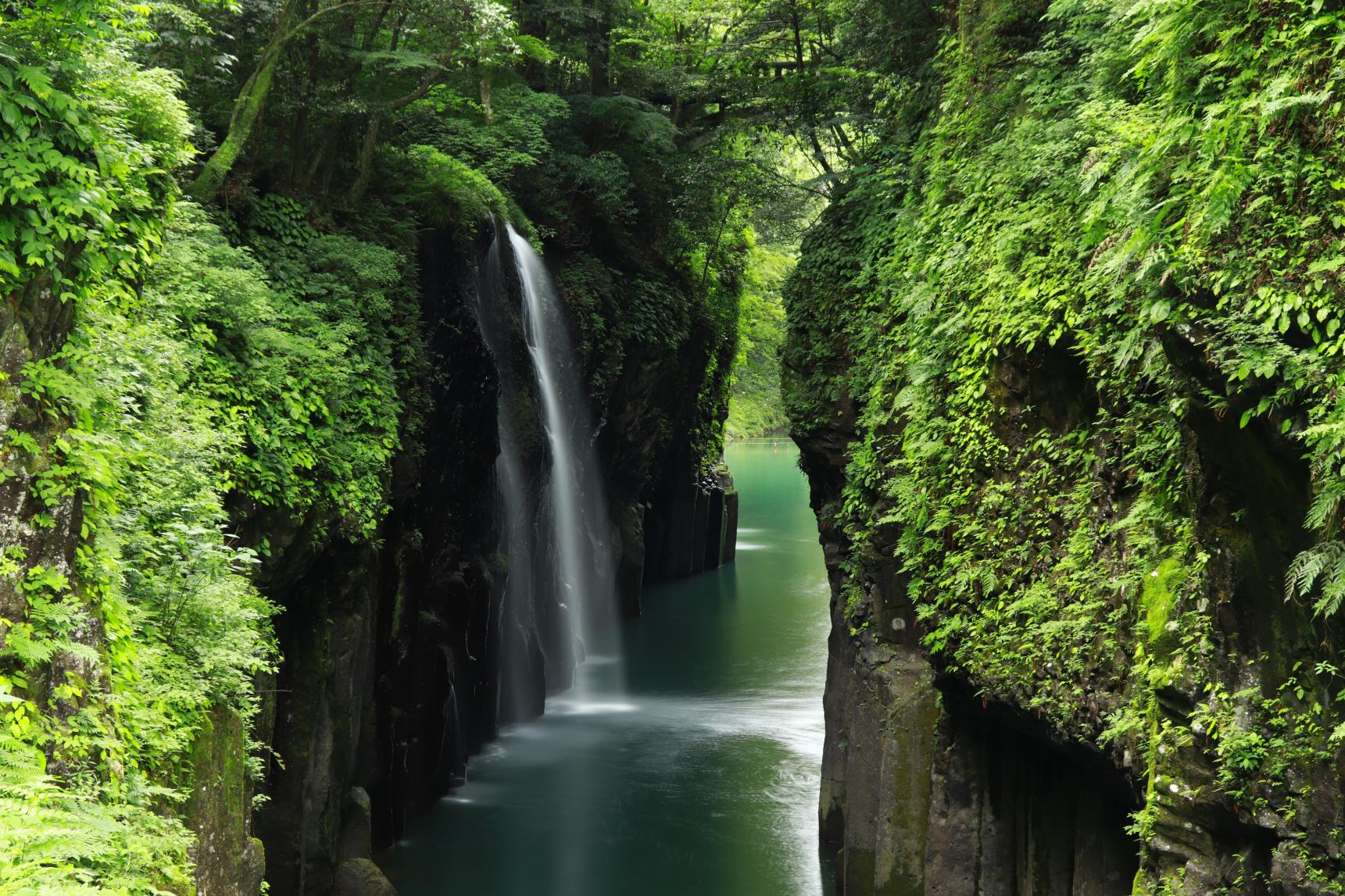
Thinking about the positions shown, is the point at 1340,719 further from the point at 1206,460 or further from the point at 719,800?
the point at 719,800

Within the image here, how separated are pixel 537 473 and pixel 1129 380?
1567 cm

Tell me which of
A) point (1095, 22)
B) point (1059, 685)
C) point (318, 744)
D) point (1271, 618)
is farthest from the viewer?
point (318, 744)

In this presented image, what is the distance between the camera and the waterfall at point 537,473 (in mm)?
21828

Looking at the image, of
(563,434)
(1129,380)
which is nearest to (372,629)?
(563,434)

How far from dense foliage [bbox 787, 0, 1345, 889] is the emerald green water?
5.90 meters

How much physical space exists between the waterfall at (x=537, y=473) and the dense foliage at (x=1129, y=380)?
925cm

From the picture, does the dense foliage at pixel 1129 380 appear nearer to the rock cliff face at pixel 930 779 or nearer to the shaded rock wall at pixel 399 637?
the rock cliff face at pixel 930 779

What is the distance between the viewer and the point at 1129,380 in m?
8.46

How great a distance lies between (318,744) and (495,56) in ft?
32.2

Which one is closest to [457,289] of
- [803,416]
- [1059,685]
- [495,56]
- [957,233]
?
[495,56]

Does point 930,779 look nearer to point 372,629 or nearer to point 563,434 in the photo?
point 372,629

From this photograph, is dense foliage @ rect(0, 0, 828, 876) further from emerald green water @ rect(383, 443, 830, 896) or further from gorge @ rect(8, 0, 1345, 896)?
emerald green water @ rect(383, 443, 830, 896)

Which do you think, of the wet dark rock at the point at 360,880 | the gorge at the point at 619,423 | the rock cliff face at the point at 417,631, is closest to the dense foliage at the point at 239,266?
the gorge at the point at 619,423

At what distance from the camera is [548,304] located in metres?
23.5
